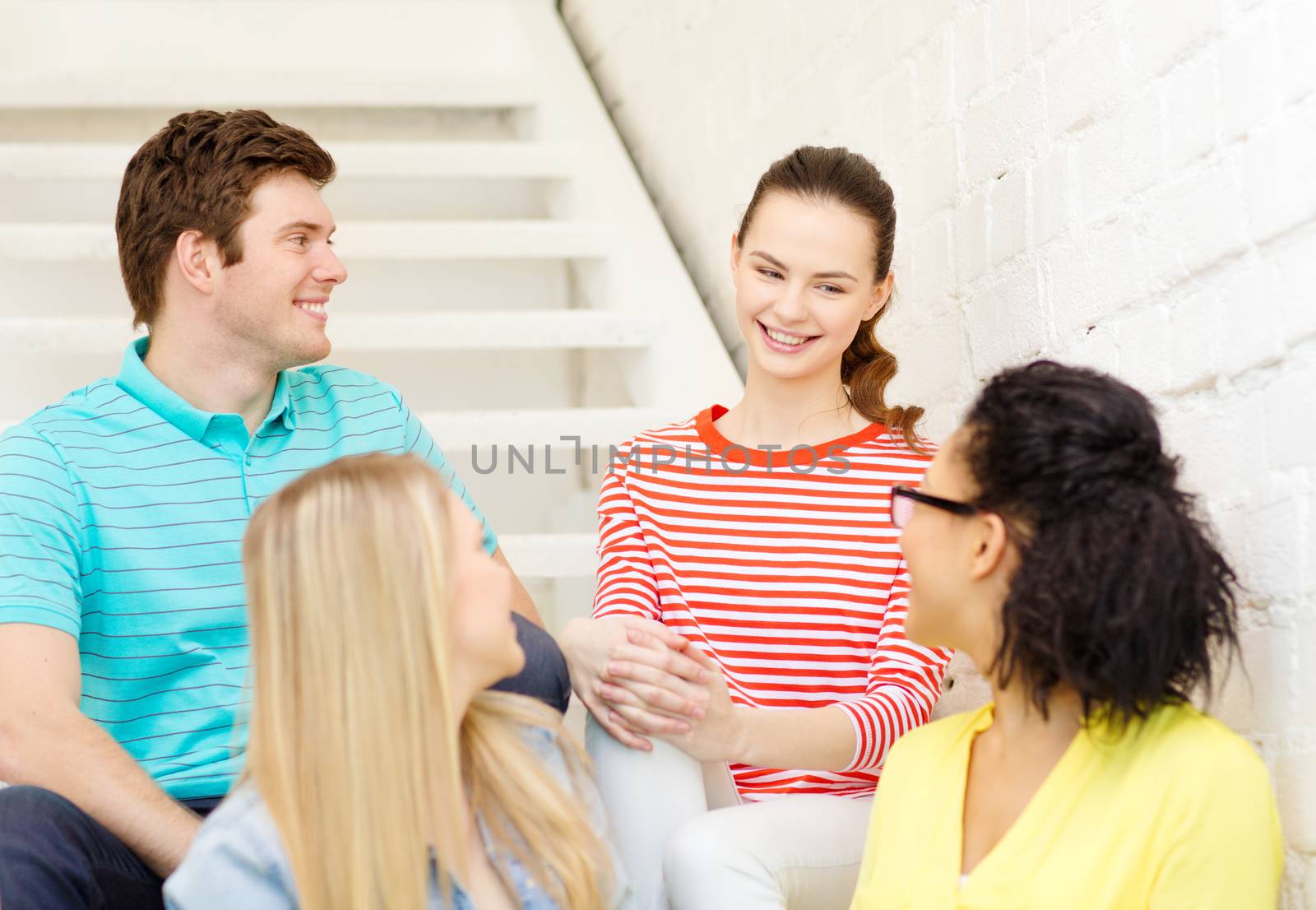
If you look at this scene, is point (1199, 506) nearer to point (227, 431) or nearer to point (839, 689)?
point (839, 689)

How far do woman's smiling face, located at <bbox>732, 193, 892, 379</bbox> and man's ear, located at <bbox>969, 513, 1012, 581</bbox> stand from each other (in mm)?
559

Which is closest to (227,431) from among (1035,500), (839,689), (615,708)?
(615,708)

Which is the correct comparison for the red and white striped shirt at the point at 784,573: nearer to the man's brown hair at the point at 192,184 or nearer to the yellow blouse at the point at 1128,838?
the yellow blouse at the point at 1128,838

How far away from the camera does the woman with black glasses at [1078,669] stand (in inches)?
41.4

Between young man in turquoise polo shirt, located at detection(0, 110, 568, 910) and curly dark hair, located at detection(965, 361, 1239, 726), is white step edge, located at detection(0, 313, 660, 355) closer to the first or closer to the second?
young man in turquoise polo shirt, located at detection(0, 110, 568, 910)

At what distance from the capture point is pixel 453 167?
2.97 metres

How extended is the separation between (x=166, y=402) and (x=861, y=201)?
902 millimetres

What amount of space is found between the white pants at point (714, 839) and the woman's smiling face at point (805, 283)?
0.52 m

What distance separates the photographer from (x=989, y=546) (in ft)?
3.76

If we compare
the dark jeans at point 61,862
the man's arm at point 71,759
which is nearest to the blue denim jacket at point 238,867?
the dark jeans at point 61,862

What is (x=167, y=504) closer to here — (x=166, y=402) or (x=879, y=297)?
(x=166, y=402)

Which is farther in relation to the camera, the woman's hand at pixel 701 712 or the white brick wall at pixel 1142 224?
the woman's hand at pixel 701 712

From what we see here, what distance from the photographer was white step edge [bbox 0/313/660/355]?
2.50m

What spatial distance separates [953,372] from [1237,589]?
2.23 ft
